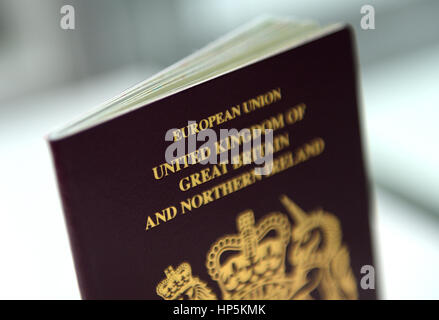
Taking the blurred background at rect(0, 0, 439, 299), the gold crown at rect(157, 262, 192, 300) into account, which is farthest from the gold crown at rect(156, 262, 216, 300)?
the blurred background at rect(0, 0, 439, 299)

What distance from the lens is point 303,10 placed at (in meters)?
2.58

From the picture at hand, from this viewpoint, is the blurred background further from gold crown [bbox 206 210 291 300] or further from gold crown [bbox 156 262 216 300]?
gold crown [bbox 156 262 216 300]

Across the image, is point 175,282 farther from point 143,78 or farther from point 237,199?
point 143,78

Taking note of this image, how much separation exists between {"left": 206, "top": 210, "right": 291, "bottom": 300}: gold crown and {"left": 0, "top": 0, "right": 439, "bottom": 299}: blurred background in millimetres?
165

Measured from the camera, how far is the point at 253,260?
0.68 m

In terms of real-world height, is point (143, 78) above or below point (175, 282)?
above

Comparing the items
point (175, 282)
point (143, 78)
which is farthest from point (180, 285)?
point (143, 78)

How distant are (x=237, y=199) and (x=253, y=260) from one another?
9 cm

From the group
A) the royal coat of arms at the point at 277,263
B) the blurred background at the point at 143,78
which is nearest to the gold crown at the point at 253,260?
the royal coat of arms at the point at 277,263

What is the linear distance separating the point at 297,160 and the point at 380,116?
0.77 m

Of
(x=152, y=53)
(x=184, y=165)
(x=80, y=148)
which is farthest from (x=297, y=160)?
(x=152, y=53)

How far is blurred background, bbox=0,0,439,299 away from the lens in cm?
96

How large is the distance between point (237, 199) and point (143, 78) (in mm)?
773

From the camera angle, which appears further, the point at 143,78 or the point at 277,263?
the point at 143,78
